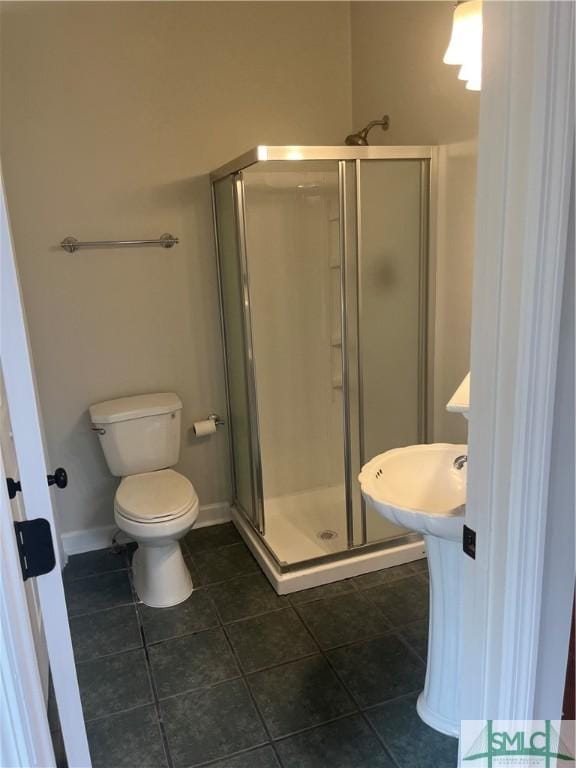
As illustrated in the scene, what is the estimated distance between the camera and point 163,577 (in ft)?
8.41

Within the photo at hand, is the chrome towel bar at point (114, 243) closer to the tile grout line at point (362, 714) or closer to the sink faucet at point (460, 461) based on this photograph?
the sink faucet at point (460, 461)

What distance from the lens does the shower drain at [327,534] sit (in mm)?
2953

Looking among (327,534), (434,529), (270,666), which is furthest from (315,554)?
(434,529)

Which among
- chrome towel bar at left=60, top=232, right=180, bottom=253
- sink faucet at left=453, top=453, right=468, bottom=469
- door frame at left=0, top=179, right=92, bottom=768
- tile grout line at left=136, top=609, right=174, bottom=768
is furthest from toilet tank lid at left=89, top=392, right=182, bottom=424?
door frame at left=0, top=179, right=92, bottom=768

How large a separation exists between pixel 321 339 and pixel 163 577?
4.77 feet

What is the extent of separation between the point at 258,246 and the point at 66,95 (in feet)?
3.59

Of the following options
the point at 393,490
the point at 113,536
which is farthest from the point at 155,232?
the point at 393,490

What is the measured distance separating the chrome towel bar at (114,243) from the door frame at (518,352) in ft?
7.11

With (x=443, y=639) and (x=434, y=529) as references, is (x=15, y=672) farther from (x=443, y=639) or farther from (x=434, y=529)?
(x=443, y=639)

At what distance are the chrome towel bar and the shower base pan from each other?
1489mm

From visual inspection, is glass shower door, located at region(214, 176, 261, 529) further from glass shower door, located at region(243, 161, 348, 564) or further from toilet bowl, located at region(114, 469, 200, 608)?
toilet bowl, located at region(114, 469, 200, 608)

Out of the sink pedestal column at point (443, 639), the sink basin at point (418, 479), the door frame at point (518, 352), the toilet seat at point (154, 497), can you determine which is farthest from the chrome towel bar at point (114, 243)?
the door frame at point (518, 352)

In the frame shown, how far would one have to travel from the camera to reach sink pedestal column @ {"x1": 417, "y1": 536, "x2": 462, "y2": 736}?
171 cm

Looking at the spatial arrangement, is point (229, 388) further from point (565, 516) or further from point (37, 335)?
point (565, 516)
